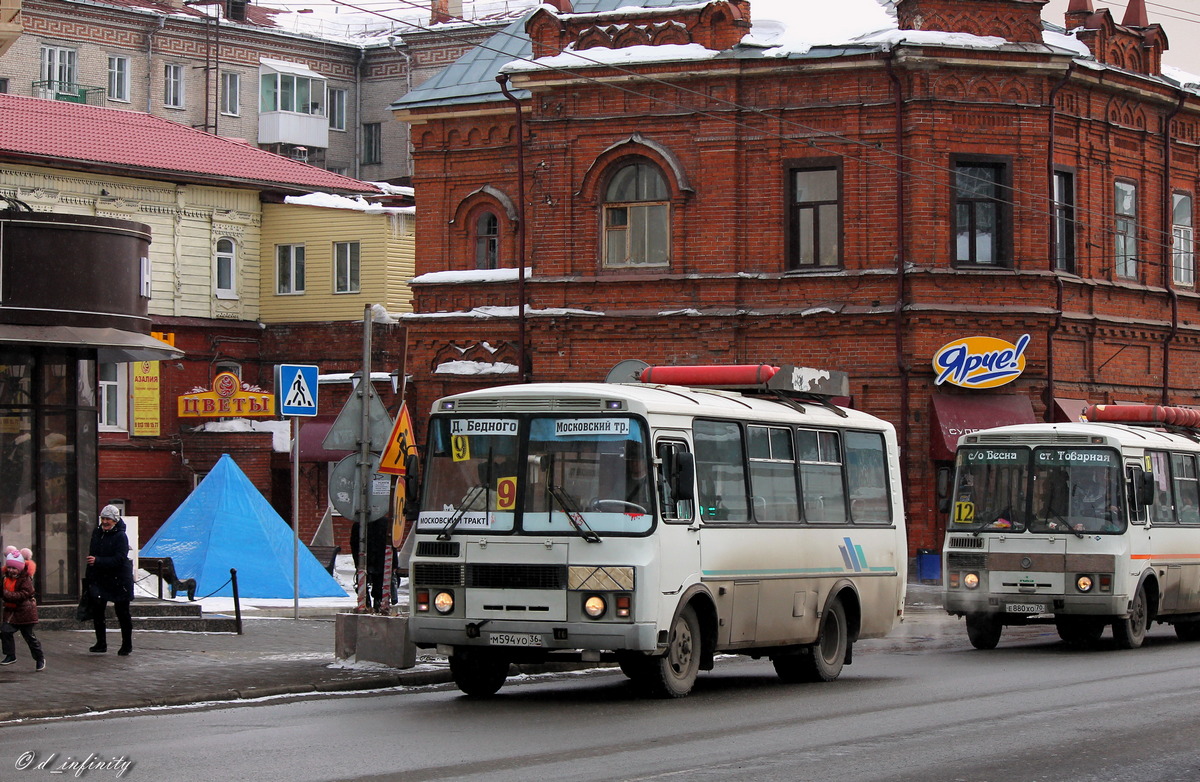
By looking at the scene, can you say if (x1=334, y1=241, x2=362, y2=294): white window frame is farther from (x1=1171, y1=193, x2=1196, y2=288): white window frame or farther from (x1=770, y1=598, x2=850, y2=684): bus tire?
(x1=770, y1=598, x2=850, y2=684): bus tire

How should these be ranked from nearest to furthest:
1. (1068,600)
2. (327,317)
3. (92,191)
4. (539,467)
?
(539,467), (1068,600), (92,191), (327,317)

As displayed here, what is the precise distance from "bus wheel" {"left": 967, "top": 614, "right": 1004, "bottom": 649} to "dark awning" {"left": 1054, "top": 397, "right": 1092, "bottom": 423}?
12.3 m

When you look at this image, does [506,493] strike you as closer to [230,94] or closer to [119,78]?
[119,78]

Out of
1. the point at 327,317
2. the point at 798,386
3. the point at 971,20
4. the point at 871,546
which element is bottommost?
the point at 871,546

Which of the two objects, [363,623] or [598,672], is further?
[598,672]

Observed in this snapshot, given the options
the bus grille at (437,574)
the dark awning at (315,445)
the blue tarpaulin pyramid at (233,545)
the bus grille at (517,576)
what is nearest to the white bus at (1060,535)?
the bus grille at (517,576)

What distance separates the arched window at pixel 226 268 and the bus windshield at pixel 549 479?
36812 millimetres

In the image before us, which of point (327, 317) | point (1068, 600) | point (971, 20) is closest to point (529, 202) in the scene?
point (971, 20)

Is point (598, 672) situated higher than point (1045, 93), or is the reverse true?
point (1045, 93)

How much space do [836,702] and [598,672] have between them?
422 cm

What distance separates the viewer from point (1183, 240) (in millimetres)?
38844

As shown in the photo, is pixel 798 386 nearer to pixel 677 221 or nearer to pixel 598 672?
pixel 598 672

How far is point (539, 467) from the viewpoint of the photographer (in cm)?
1511

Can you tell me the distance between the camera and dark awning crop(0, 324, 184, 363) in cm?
1936
